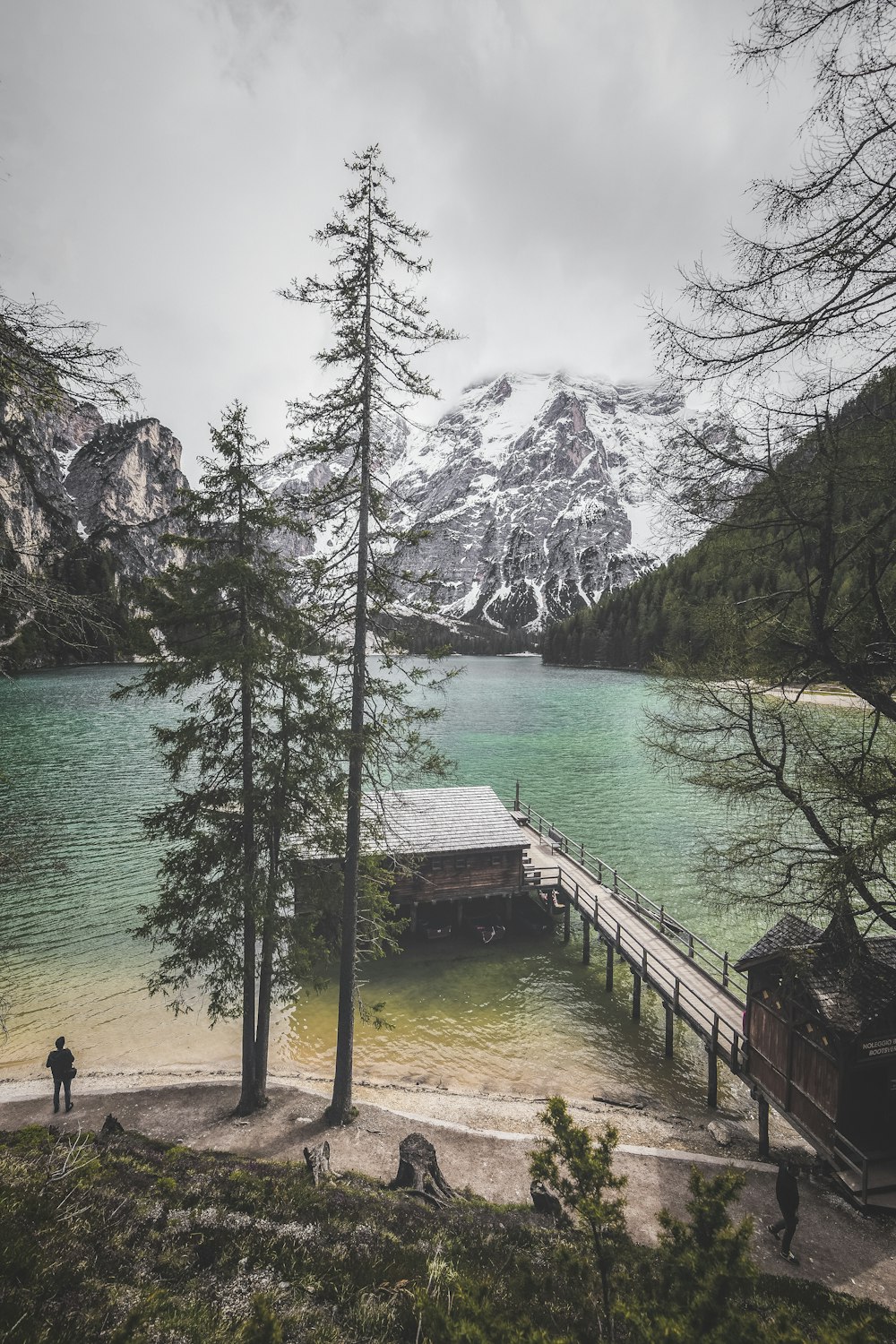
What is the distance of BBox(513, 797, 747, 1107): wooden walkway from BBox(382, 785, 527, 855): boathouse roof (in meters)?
1.41

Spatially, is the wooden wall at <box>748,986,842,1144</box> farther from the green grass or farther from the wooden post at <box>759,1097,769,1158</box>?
the green grass

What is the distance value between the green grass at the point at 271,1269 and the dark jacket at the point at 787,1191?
3.25m

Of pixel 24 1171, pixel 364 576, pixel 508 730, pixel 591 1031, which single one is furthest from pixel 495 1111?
pixel 508 730

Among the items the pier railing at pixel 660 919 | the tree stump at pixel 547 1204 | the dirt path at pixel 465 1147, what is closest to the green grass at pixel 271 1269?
the tree stump at pixel 547 1204

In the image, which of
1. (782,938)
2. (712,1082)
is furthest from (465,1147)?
(782,938)

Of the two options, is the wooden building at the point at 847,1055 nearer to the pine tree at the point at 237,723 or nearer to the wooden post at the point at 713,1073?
the wooden post at the point at 713,1073

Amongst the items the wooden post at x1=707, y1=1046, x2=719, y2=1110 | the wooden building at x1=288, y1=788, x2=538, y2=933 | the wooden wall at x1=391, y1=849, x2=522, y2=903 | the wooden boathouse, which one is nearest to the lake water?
the wooden post at x1=707, y1=1046, x2=719, y2=1110

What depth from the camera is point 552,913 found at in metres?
25.6

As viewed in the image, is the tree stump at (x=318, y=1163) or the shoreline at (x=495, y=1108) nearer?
the tree stump at (x=318, y=1163)

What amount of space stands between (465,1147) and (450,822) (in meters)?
13.3

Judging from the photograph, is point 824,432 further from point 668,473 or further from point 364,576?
point 364,576

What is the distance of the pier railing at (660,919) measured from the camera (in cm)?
1919

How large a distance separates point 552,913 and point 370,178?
25.8 metres

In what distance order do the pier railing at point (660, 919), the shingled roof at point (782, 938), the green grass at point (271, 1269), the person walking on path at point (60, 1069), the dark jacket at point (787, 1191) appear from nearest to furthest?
1. the green grass at point (271, 1269)
2. the dark jacket at point (787, 1191)
3. the shingled roof at point (782, 938)
4. the person walking on path at point (60, 1069)
5. the pier railing at point (660, 919)
